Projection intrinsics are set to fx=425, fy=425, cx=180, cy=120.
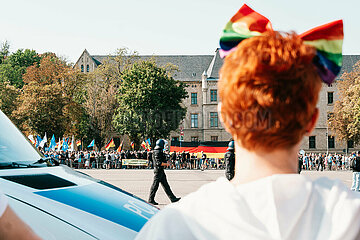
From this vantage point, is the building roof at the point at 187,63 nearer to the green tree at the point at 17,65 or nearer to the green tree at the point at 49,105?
the green tree at the point at 17,65

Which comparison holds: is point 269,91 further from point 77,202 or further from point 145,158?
point 145,158

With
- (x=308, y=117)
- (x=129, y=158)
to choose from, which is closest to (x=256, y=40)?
(x=308, y=117)

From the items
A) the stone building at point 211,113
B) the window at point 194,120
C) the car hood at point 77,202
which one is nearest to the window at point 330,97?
the stone building at point 211,113

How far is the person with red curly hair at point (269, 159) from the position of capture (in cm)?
135

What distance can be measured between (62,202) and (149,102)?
53257 millimetres

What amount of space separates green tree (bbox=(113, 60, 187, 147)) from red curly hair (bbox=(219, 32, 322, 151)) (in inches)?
2134

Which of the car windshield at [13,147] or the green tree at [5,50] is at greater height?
the green tree at [5,50]

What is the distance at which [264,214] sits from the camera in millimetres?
1363

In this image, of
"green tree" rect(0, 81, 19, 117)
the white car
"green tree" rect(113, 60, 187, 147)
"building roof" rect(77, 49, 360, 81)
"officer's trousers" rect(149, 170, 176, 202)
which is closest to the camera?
the white car

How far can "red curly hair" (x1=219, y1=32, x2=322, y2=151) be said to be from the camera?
1441 millimetres

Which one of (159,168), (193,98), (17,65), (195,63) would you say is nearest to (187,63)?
(195,63)

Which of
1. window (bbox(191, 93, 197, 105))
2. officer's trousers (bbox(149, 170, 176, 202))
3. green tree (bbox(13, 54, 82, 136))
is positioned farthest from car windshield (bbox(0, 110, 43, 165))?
window (bbox(191, 93, 197, 105))

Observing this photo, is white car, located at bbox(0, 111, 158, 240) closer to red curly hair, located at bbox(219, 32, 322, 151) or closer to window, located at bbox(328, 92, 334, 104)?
red curly hair, located at bbox(219, 32, 322, 151)

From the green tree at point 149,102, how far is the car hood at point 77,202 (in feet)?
171
